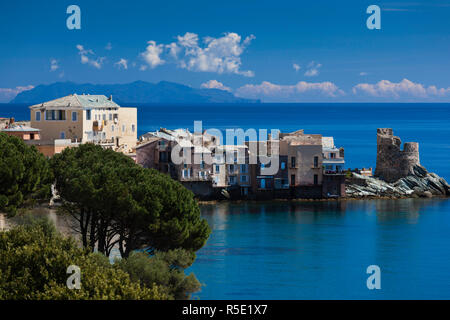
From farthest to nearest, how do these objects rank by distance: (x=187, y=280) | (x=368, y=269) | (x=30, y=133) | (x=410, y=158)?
(x=410, y=158), (x=30, y=133), (x=368, y=269), (x=187, y=280)

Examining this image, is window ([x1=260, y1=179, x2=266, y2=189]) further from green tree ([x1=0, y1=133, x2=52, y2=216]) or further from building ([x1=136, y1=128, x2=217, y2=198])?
green tree ([x1=0, y1=133, x2=52, y2=216])

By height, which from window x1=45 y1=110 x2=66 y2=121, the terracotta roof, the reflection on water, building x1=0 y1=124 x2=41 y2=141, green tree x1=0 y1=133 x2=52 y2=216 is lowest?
the reflection on water

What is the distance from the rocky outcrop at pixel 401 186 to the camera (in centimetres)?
7175

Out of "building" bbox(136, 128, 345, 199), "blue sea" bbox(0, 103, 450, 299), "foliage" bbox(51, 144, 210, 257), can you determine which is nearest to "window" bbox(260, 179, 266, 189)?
"building" bbox(136, 128, 345, 199)

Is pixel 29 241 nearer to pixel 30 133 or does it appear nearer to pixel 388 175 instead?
pixel 30 133

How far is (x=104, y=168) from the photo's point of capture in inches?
1247

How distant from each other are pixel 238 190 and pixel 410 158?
1745 centimetres

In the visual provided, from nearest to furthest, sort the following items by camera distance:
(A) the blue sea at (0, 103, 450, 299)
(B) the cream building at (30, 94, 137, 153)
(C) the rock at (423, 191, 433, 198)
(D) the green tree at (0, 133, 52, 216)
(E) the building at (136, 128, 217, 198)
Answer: (D) the green tree at (0, 133, 52, 216) → (A) the blue sea at (0, 103, 450, 299) → (B) the cream building at (30, 94, 137, 153) → (E) the building at (136, 128, 217, 198) → (C) the rock at (423, 191, 433, 198)

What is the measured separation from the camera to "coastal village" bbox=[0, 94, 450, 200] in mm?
64500

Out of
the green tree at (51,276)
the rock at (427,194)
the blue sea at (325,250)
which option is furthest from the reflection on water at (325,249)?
the green tree at (51,276)

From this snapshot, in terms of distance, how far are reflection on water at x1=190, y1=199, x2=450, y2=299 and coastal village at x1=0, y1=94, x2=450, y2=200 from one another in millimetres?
1828

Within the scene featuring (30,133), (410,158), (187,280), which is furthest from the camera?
(410,158)

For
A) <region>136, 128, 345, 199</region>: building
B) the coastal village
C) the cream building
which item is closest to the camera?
the cream building
